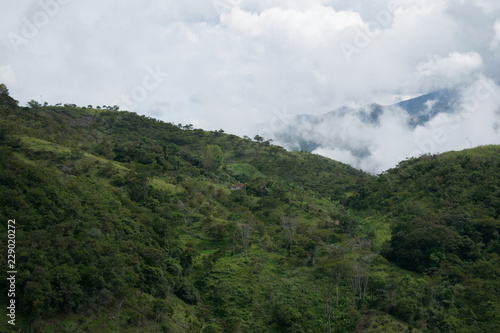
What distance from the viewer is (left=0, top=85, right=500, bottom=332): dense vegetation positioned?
2166 centimetres

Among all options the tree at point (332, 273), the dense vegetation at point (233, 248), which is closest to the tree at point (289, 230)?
the dense vegetation at point (233, 248)

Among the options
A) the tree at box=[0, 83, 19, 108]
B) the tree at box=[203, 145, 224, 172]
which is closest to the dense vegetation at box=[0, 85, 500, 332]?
the tree at box=[0, 83, 19, 108]

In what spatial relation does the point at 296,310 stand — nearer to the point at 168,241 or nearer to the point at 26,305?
the point at 168,241

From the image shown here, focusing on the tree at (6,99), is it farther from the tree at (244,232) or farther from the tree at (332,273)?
the tree at (332,273)

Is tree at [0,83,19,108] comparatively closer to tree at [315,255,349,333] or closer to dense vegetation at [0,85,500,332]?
dense vegetation at [0,85,500,332]

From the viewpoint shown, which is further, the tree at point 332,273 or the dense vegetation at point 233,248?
the tree at point 332,273

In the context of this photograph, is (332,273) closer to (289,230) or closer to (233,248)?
(233,248)

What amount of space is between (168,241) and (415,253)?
24.4 m

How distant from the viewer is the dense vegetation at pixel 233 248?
2166cm

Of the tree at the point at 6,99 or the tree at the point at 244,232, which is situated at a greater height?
the tree at the point at 6,99

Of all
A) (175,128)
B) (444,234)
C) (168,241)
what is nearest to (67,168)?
(168,241)

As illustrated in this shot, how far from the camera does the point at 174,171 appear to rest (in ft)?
178

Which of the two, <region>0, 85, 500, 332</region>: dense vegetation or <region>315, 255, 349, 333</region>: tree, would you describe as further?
<region>315, 255, 349, 333</region>: tree

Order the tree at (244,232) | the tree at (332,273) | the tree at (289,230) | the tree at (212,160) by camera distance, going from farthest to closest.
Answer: the tree at (212,160) → the tree at (289,230) → the tree at (244,232) → the tree at (332,273)
